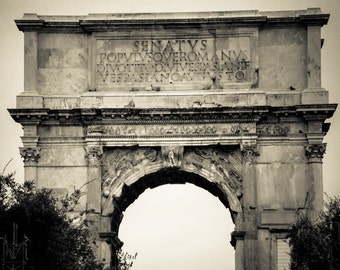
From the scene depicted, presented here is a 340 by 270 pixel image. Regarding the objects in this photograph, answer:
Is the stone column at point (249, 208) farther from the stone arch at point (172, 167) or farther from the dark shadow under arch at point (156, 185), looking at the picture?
the dark shadow under arch at point (156, 185)

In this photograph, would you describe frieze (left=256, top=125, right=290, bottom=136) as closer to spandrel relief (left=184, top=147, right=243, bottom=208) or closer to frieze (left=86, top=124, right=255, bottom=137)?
frieze (left=86, top=124, right=255, bottom=137)

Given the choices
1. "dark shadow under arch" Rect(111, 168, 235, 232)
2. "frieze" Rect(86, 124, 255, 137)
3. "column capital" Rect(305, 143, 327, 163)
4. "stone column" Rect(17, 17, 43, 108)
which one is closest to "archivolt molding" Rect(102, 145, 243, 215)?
"dark shadow under arch" Rect(111, 168, 235, 232)

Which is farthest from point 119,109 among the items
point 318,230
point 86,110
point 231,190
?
point 318,230

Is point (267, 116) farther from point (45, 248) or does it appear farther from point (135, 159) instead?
point (45, 248)

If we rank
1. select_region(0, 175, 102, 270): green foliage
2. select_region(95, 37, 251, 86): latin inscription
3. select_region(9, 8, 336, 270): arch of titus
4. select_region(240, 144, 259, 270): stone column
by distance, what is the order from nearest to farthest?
select_region(0, 175, 102, 270): green foliage < select_region(240, 144, 259, 270): stone column < select_region(9, 8, 336, 270): arch of titus < select_region(95, 37, 251, 86): latin inscription

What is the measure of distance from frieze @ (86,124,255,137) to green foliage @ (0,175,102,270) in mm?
3637

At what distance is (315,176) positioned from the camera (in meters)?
45.2

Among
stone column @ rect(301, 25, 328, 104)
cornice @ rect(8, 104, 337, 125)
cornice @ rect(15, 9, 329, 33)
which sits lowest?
cornice @ rect(8, 104, 337, 125)

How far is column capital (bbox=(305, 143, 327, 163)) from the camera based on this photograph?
45281 mm

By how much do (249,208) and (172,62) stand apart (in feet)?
17.4

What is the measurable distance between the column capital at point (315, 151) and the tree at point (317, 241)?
198 cm

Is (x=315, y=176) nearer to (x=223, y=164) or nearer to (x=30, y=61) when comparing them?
(x=223, y=164)

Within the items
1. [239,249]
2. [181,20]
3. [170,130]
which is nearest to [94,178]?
[170,130]

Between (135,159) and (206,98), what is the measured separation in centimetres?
297
